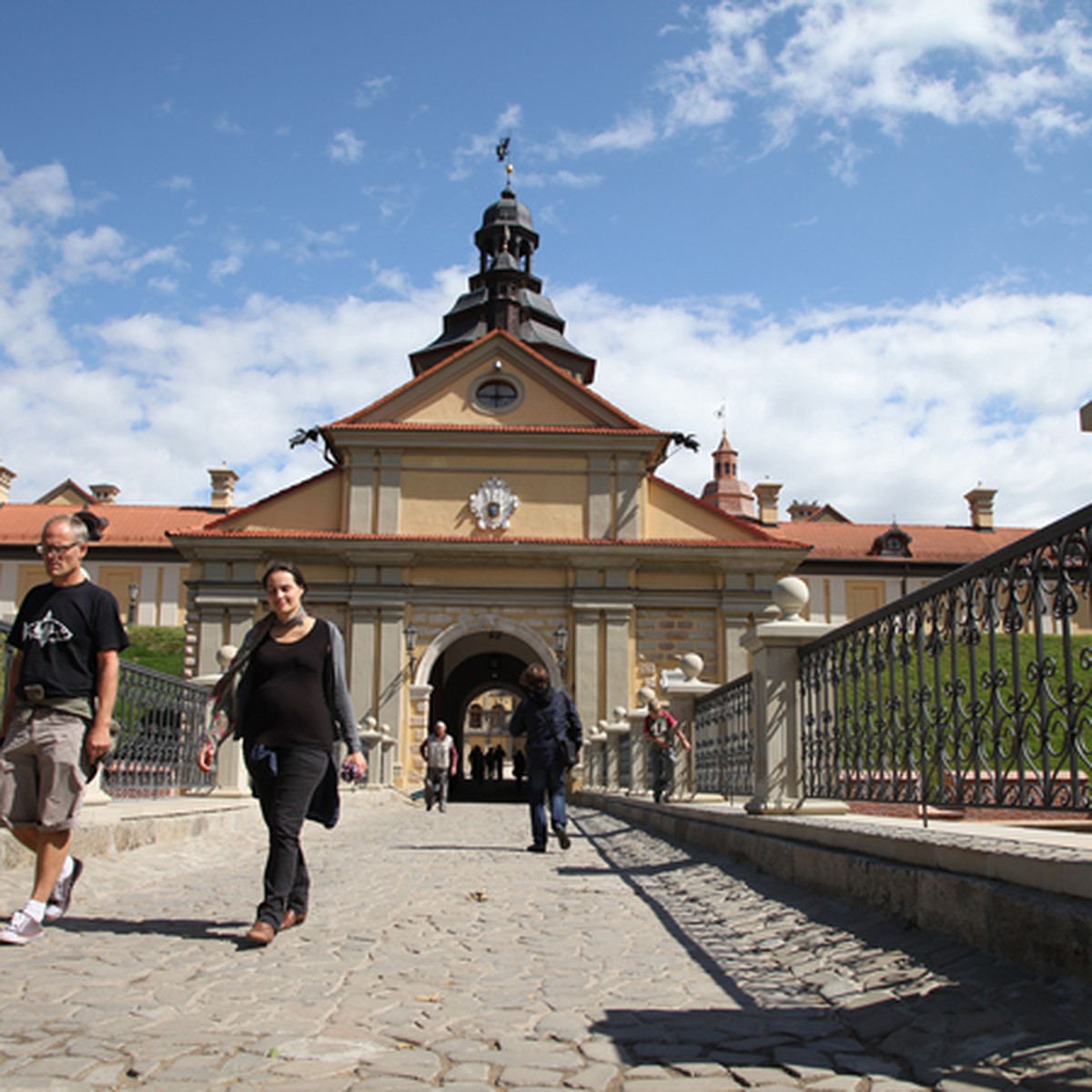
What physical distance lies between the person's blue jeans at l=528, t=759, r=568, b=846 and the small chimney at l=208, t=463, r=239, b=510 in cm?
4904

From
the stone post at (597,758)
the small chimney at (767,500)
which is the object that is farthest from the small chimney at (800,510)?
the stone post at (597,758)

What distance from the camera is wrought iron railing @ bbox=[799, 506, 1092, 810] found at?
389 cm

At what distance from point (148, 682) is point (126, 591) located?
4384cm

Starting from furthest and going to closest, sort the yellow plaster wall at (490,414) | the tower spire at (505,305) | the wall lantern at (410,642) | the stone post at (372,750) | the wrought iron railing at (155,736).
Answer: the tower spire at (505,305), the yellow plaster wall at (490,414), the wall lantern at (410,642), the stone post at (372,750), the wrought iron railing at (155,736)

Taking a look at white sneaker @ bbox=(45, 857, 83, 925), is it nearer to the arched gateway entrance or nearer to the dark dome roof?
the arched gateway entrance

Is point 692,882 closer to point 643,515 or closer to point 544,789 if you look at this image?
point 544,789

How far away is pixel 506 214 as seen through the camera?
41562mm

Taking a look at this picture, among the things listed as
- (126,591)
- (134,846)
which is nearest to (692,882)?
(134,846)

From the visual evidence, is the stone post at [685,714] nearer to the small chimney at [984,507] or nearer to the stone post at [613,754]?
the stone post at [613,754]

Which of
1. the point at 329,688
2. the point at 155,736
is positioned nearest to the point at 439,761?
the point at 155,736

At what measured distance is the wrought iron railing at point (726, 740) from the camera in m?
9.07

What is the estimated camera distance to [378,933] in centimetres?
498

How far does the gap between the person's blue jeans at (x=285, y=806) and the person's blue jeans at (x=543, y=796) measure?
16.2 ft

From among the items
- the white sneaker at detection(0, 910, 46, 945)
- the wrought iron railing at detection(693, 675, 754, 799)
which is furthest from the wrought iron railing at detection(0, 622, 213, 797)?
the white sneaker at detection(0, 910, 46, 945)
